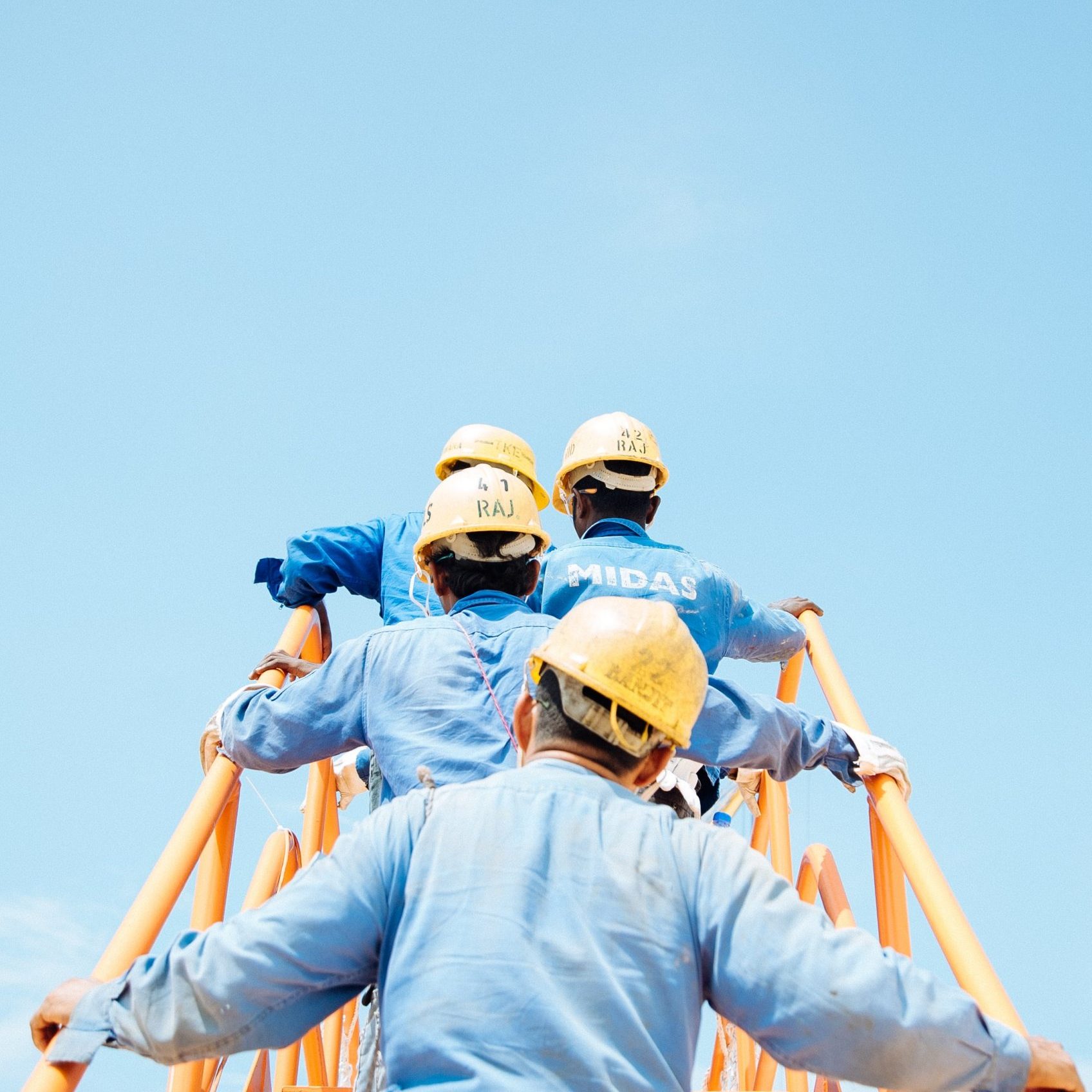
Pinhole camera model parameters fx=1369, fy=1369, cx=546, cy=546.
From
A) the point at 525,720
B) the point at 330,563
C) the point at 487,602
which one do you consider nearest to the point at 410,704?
the point at 487,602

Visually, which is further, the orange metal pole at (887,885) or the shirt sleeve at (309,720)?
the orange metal pole at (887,885)

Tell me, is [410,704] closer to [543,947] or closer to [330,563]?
[543,947]

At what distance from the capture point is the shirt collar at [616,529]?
204 inches

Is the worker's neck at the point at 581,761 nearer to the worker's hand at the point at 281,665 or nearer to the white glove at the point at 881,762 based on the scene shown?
the white glove at the point at 881,762

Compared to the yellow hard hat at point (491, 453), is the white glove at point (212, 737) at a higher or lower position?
lower

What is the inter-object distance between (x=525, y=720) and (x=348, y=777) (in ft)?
10.1

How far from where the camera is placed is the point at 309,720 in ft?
11.6

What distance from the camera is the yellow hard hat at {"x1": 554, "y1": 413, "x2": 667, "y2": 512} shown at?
5.44 meters

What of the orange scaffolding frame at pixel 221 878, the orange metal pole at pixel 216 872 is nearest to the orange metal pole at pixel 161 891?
the orange scaffolding frame at pixel 221 878

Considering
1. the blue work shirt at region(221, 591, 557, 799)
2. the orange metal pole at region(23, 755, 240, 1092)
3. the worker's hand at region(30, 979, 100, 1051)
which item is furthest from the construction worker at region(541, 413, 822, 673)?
the worker's hand at region(30, 979, 100, 1051)

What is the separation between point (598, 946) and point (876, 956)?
0.44 metres

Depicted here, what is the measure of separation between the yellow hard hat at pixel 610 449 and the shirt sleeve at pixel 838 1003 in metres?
3.35

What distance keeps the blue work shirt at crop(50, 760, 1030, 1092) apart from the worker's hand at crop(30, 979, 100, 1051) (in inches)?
1.9

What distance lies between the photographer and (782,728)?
13.7 feet
